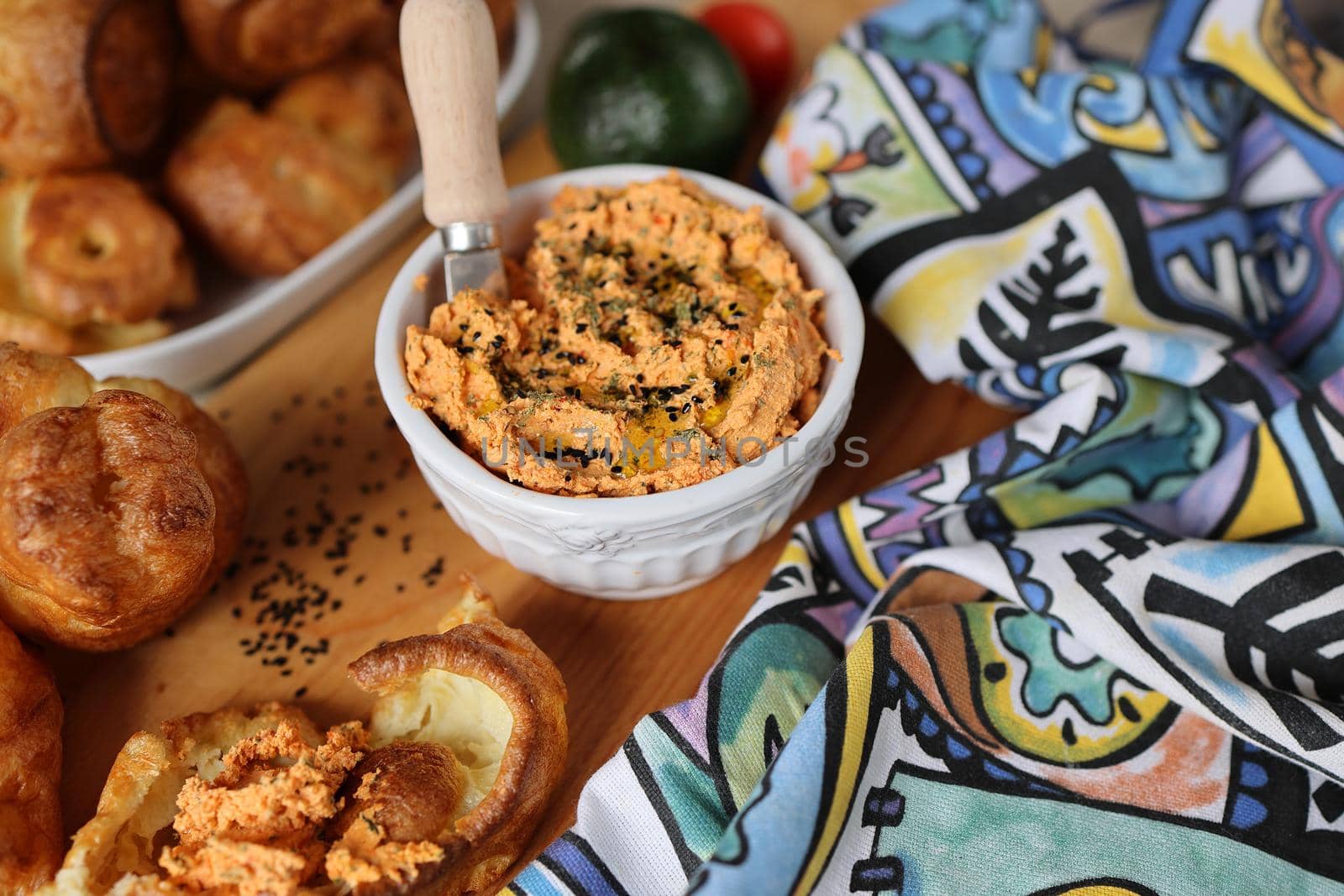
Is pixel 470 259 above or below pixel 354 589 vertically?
above

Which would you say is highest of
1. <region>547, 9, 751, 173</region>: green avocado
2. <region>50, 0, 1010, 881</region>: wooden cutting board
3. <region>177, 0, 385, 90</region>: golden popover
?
<region>177, 0, 385, 90</region>: golden popover

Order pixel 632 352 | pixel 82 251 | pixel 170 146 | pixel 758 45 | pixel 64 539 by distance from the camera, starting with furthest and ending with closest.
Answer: pixel 758 45 → pixel 170 146 → pixel 82 251 → pixel 632 352 → pixel 64 539

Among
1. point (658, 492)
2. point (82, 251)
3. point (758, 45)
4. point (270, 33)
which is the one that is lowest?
point (658, 492)

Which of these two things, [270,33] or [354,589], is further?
[270,33]

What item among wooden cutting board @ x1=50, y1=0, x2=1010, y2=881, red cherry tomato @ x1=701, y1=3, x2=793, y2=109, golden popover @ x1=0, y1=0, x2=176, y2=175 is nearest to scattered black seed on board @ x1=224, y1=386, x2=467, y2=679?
wooden cutting board @ x1=50, y1=0, x2=1010, y2=881

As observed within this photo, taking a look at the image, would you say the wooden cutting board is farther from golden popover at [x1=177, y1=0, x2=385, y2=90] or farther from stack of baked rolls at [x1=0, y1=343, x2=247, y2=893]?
golden popover at [x1=177, y1=0, x2=385, y2=90]

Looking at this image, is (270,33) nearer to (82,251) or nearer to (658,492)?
(82,251)

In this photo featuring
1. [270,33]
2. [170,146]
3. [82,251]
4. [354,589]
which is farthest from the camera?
[170,146]

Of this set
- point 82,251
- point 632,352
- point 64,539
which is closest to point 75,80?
point 82,251
